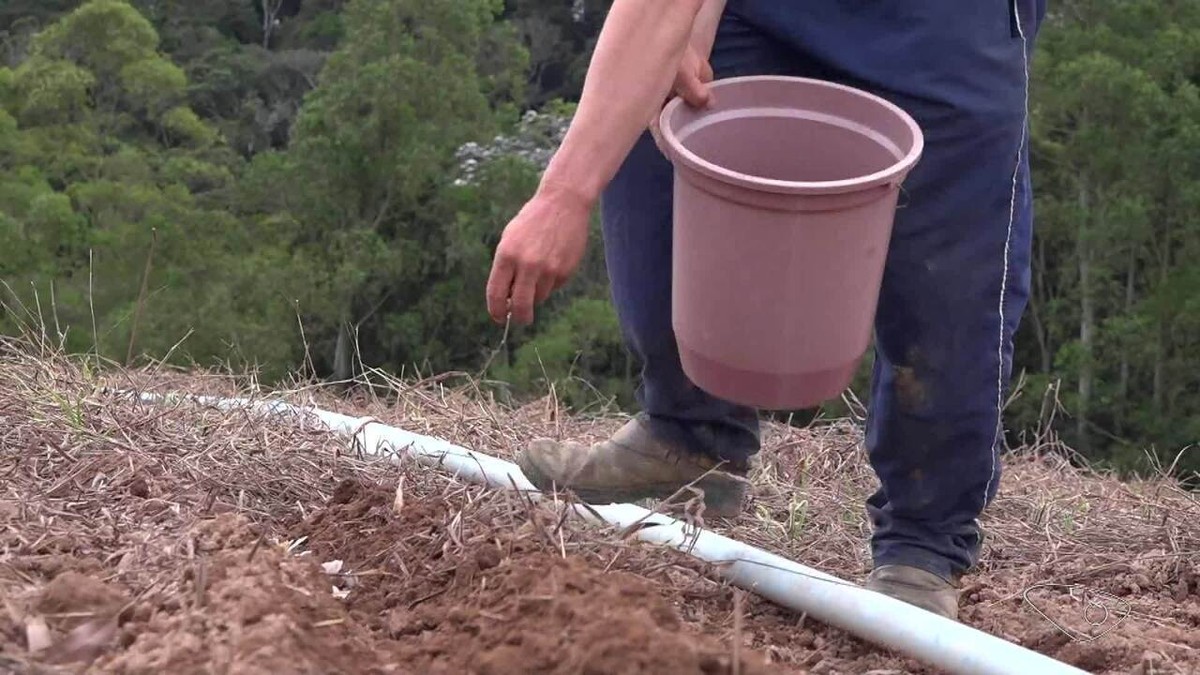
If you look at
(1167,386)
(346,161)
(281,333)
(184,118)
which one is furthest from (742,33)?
(184,118)

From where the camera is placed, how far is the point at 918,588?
2.50m

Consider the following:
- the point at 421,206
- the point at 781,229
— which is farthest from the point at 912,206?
the point at 421,206

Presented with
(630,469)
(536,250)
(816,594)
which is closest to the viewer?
(536,250)

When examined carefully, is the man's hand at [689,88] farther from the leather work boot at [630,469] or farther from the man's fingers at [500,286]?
the leather work boot at [630,469]

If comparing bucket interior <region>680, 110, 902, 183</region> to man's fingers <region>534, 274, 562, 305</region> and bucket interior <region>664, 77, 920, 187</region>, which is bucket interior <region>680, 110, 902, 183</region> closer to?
bucket interior <region>664, 77, 920, 187</region>

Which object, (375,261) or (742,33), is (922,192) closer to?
(742,33)

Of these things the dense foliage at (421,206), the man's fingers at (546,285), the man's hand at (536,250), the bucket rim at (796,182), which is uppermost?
the bucket rim at (796,182)

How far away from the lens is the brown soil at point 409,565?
1.76 metres

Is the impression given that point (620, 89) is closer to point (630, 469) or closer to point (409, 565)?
point (409, 565)

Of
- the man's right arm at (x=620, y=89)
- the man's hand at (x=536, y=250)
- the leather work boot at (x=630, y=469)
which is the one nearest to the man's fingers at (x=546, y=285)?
the man's hand at (x=536, y=250)

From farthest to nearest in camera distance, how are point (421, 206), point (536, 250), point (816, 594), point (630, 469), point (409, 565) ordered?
point (421, 206)
point (630, 469)
point (816, 594)
point (409, 565)
point (536, 250)

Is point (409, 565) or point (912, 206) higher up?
point (912, 206)

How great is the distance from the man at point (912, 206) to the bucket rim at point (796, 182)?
57 mm

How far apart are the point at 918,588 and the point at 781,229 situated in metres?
0.67
